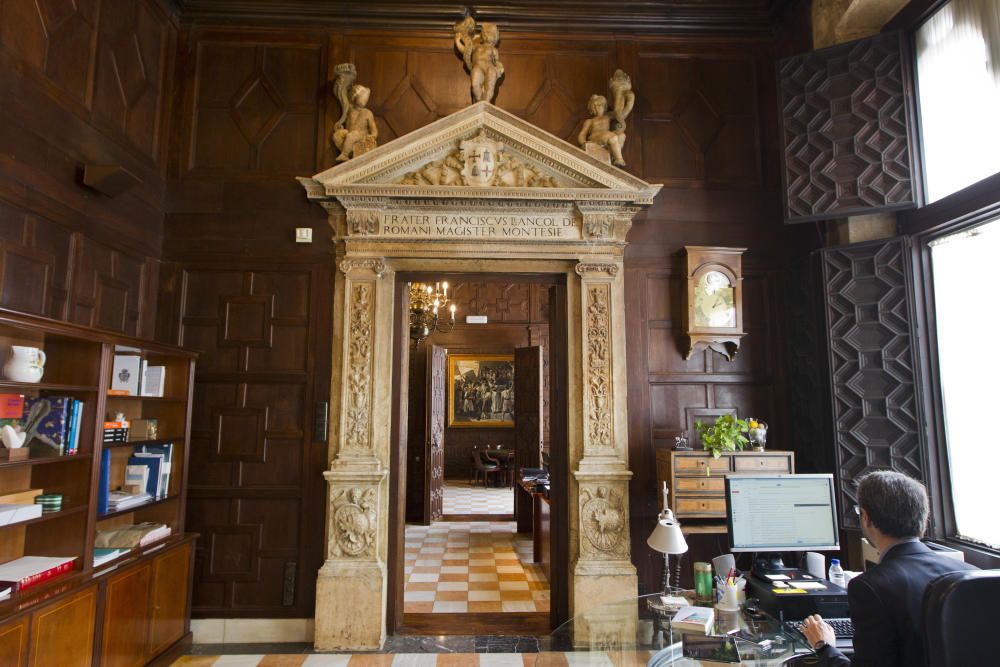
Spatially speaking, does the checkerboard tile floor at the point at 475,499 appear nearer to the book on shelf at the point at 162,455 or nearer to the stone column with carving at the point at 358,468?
the stone column with carving at the point at 358,468

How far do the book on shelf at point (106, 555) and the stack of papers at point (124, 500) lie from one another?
226 mm

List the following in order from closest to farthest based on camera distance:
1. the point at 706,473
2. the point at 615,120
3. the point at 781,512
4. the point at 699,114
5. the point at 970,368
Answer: the point at 781,512 → the point at 970,368 → the point at 706,473 → the point at 615,120 → the point at 699,114

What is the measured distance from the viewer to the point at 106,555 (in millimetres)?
3318

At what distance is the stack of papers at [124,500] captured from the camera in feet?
11.5

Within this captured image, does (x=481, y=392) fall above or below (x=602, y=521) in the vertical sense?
above

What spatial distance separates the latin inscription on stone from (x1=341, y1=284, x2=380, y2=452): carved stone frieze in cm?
52

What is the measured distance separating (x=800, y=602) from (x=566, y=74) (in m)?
4.20

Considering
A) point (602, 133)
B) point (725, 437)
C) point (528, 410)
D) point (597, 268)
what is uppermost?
point (602, 133)

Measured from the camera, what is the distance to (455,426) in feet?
44.4

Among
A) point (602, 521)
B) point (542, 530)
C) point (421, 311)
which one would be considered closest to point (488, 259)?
point (602, 521)

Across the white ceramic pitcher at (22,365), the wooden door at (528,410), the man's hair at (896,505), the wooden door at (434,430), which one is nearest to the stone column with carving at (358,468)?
the white ceramic pitcher at (22,365)

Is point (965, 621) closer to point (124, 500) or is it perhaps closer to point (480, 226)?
point (480, 226)

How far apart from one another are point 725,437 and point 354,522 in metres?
2.71

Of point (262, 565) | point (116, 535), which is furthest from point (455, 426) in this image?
point (116, 535)
